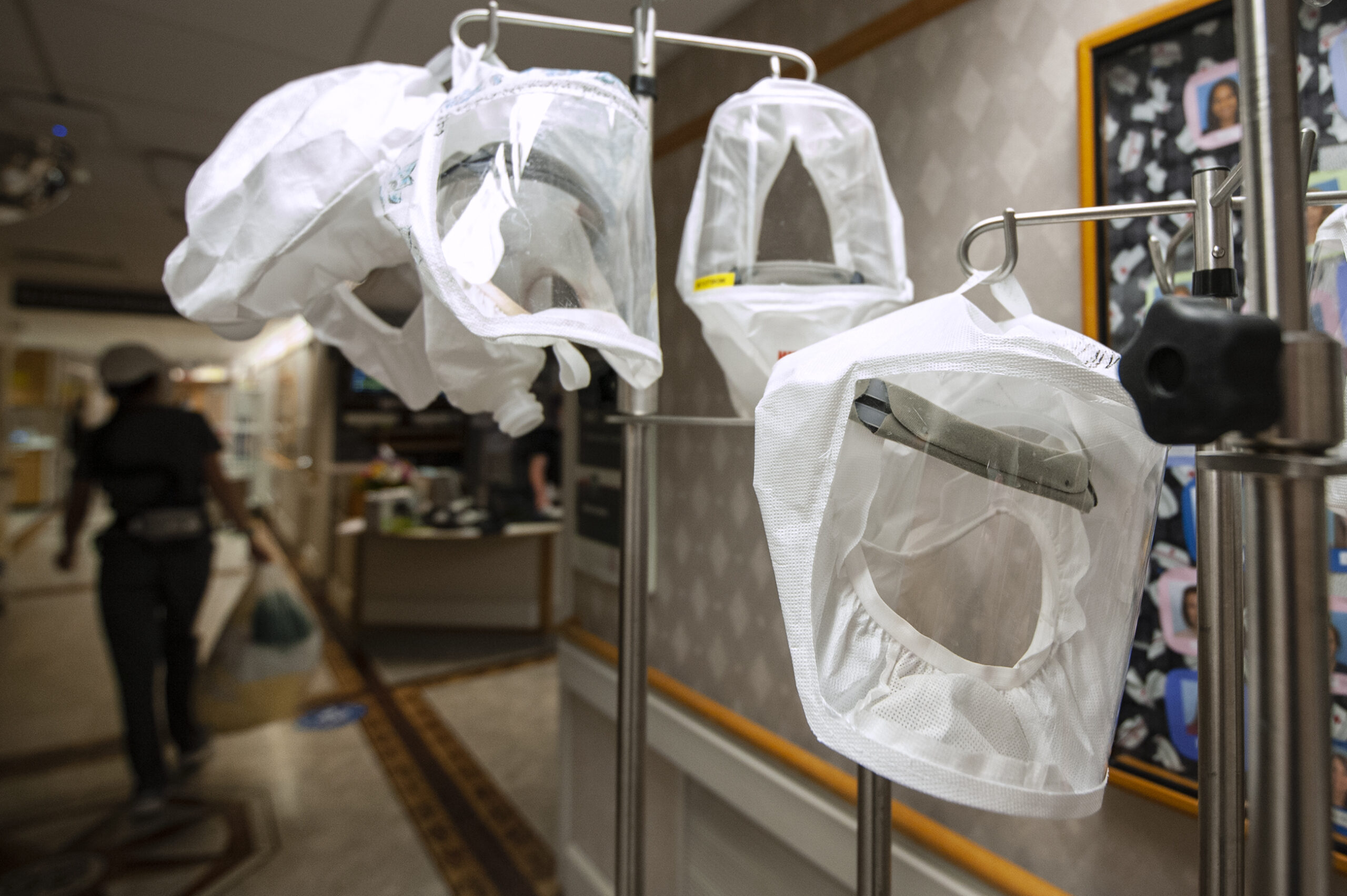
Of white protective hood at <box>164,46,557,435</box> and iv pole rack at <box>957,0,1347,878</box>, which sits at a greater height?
white protective hood at <box>164,46,557,435</box>

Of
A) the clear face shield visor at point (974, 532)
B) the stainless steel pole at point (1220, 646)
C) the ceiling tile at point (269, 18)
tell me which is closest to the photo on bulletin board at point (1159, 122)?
the stainless steel pole at point (1220, 646)

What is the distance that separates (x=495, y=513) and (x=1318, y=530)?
4126mm

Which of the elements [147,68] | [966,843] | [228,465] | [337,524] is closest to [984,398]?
[966,843]

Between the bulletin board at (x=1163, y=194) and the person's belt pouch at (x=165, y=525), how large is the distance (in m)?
2.67

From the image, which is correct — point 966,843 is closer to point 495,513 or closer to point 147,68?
point 147,68

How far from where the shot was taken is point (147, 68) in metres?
2.03

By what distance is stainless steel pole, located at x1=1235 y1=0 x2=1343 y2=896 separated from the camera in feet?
0.99

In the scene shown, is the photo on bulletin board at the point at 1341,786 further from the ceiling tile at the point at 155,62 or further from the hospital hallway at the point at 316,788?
the ceiling tile at the point at 155,62

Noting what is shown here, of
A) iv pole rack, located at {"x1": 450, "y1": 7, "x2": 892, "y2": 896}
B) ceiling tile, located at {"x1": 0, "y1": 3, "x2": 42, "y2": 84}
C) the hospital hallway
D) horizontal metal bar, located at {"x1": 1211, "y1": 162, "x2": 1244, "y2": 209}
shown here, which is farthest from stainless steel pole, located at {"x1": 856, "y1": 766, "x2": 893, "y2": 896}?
ceiling tile, located at {"x1": 0, "y1": 3, "x2": 42, "y2": 84}

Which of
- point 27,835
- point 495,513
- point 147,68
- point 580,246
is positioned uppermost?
point 147,68

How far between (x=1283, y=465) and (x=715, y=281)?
1.79 ft

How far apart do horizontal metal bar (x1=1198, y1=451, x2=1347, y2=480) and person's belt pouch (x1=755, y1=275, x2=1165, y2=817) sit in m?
0.16

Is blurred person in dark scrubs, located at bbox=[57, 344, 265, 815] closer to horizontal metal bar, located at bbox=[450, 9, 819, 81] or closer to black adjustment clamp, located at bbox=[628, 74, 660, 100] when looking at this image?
horizontal metal bar, located at bbox=[450, 9, 819, 81]

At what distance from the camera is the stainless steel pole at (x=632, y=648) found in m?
0.81
